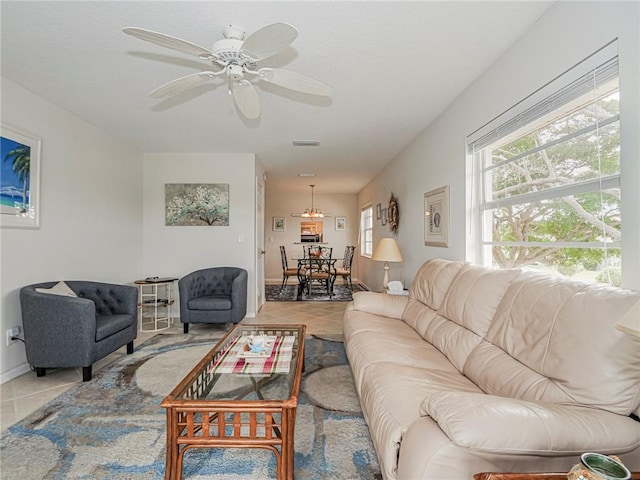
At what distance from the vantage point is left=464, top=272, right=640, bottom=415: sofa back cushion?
1101mm

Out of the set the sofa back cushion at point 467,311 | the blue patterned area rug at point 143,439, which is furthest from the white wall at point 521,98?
the blue patterned area rug at point 143,439

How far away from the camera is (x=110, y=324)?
2812 millimetres

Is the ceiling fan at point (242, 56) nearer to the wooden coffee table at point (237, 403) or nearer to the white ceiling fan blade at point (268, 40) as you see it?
the white ceiling fan blade at point (268, 40)

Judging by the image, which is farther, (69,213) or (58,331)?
(69,213)

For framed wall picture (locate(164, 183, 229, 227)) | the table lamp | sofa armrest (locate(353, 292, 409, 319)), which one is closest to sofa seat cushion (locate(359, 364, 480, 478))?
sofa armrest (locate(353, 292, 409, 319))

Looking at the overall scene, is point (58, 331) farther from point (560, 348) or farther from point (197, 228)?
point (560, 348)

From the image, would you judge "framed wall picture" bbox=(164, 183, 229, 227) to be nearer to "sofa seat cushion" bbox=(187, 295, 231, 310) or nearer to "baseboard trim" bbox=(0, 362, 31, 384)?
"sofa seat cushion" bbox=(187, 295, 231, 310)

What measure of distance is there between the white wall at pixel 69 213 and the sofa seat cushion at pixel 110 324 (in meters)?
0.66

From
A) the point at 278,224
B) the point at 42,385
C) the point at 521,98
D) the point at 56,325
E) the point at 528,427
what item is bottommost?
the point at 42,385

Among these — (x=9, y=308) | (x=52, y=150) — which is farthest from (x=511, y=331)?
(x=52, y=150)

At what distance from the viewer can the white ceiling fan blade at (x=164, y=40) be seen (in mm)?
1468

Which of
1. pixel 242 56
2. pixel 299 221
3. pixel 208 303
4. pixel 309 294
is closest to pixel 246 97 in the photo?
pixel 242 56

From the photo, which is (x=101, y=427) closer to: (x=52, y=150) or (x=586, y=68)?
(x=52, y=150)

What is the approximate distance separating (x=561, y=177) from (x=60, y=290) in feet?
12.8
